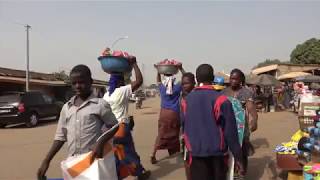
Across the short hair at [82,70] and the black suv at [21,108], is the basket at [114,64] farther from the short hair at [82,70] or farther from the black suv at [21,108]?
the black suv at [21,108]

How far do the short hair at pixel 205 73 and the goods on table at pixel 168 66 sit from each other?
3.92m

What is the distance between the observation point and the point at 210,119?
175 inches

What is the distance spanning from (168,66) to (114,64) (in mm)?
2528

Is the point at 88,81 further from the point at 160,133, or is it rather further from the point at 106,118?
the point at 160,133

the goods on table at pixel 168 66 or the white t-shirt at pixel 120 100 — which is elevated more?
the goods on table at pixel 168 66

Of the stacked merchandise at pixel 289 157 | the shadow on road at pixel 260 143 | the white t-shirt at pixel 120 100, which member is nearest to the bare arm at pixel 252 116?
the stacked merchandise at pixel 289 157

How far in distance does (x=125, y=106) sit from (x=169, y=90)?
7.49 ft

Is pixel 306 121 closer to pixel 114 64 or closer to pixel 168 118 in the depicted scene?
pixel 168 118

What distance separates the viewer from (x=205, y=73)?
4695mm

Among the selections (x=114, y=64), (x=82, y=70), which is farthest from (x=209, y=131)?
(x=114, y=64)

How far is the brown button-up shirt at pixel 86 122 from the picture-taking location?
4.20m

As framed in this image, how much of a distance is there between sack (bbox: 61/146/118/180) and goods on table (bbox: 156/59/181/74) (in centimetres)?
475

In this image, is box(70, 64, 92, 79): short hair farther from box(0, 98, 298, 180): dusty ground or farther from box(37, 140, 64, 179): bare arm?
box(0, 98, 298, 180): dusty ground

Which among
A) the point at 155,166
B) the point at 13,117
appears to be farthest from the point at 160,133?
the point at 13,117
